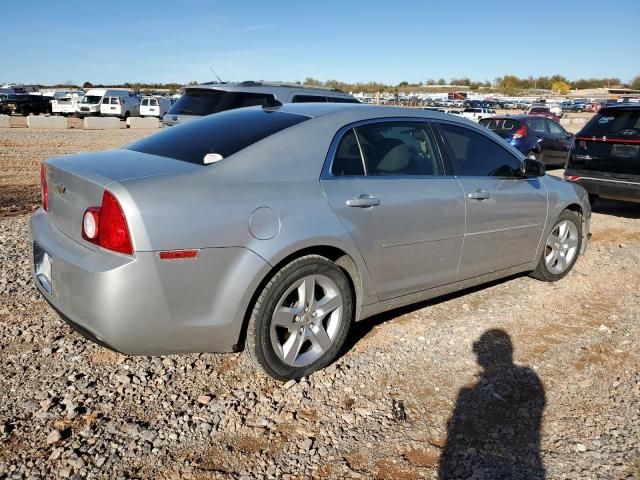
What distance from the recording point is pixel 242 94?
8836 millimetres

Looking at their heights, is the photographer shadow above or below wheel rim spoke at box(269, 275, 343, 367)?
below

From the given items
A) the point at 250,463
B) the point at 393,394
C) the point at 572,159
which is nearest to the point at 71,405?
the point at 250,463

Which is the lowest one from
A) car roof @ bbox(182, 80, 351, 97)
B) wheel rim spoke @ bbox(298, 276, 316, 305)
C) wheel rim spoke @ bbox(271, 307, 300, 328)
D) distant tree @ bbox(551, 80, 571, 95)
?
wheel rim spoke @ bbox(271, 307, 300, 328)

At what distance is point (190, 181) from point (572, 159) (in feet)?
23.1

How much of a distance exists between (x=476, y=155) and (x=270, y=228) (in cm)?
211

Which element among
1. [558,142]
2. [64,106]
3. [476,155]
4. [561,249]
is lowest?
[561,249]

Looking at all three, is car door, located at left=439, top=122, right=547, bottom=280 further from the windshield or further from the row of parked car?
the windshield

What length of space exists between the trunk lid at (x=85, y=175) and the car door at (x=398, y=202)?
992mm

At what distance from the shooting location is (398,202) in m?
3.58

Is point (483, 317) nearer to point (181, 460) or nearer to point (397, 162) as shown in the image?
point (397, 162)

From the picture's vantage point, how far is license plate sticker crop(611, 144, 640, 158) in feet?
24.1

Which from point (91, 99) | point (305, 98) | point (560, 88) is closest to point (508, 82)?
point (560, 88)

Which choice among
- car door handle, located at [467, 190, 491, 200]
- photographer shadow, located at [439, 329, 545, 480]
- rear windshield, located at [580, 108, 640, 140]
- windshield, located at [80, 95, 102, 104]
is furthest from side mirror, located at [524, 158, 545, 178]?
windshield, located at [80, 95, 102, 104]

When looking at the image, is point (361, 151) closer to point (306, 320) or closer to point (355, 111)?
point (355, 111)
